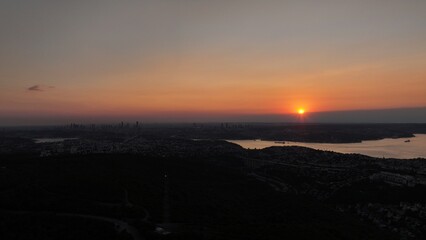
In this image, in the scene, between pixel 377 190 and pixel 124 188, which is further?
pixel 377 190

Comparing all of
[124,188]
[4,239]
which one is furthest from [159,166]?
[4,239]

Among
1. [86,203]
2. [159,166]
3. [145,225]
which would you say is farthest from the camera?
[159,166]

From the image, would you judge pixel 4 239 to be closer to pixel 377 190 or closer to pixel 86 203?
pixel 86 203

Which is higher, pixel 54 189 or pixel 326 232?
pixel 54 189

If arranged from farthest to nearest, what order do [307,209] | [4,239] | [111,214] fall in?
[307,209]
[111,214]
[4,239]

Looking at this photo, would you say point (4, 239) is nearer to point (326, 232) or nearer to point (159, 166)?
point (326, 232)

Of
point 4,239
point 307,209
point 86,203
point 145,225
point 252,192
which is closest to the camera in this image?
point 4,239

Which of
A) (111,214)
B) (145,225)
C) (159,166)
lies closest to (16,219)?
(111,214)
